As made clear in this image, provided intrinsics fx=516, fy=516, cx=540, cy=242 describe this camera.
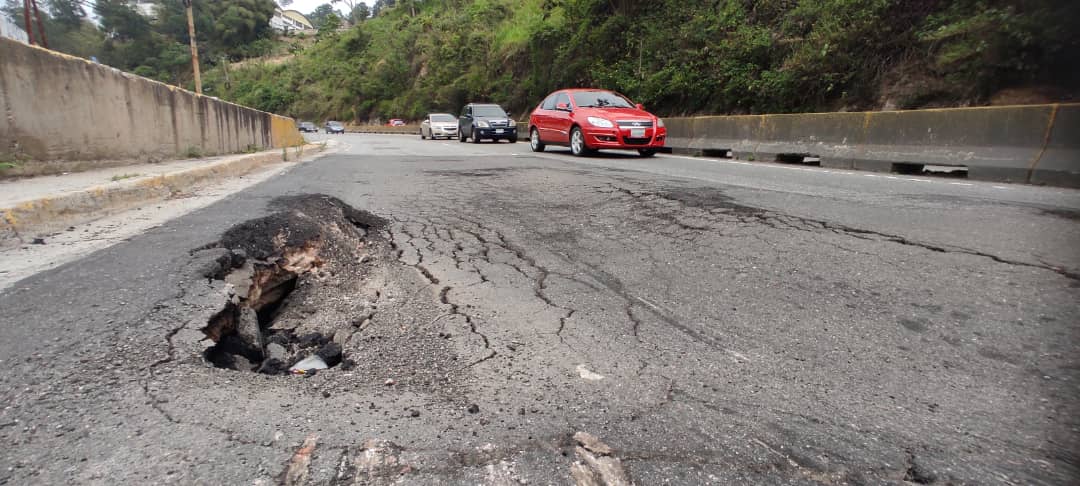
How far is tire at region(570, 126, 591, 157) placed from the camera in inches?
426

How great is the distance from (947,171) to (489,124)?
13.7 metres

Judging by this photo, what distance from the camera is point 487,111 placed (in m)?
19.1

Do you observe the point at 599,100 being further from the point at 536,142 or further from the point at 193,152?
the point at 193,152

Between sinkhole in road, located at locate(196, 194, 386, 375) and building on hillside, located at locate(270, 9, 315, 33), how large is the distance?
121198 millimetres

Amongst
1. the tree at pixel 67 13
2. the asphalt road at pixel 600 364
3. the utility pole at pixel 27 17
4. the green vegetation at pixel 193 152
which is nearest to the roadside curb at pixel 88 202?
the asphalt road at pixel 600 364

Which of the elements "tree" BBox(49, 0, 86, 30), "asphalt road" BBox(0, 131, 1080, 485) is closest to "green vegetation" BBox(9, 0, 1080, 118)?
"tree" BBox(49, 0, 86, 30)

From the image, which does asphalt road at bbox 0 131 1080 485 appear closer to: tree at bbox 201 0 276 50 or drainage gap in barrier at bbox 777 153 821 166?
drainage gap in barrier at bbox 777 153 821 166

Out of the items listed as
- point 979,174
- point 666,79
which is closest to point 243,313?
point 979,174

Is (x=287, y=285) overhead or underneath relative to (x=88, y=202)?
underneath

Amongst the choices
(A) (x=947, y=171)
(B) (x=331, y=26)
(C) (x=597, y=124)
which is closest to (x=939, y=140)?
(A) (x=947, y=171)

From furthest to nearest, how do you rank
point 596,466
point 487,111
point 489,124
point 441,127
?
point 441,127
point 487,111
point 489,124
point 596,466

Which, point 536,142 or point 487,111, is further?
point 487,111

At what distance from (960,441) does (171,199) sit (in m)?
6.59

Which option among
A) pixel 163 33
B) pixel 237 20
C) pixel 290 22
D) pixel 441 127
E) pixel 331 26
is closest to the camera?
pixel 441 127
